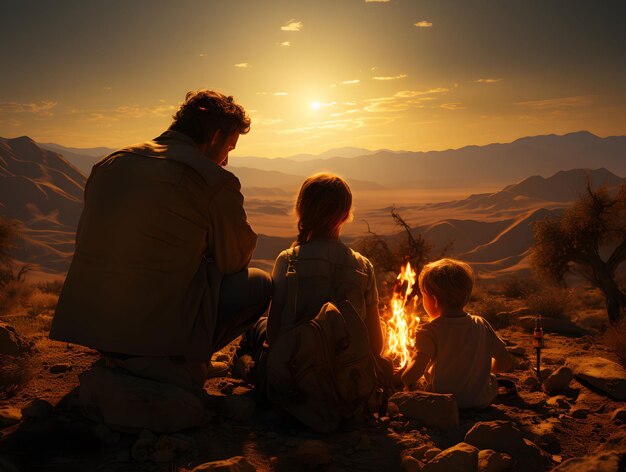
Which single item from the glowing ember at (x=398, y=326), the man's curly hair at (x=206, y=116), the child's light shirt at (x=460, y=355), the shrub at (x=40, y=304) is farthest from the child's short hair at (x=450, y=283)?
the shrub at (x=40, y=304)

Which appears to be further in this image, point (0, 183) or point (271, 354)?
point (0, 183)

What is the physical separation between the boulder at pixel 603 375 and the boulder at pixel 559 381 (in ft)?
0.50

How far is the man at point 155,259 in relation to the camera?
317 centimetres

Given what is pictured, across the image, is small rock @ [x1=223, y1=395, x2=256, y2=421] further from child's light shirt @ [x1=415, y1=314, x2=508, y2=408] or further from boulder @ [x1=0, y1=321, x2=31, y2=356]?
boulder @ [x1=0, y1=321, x2=31, y2=356]

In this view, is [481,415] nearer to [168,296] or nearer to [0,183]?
[168,296]

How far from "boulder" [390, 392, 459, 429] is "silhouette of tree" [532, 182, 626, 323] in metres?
8.67

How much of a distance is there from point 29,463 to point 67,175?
289ft

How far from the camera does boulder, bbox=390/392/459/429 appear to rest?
139 inches

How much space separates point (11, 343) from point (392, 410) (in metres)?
3.52

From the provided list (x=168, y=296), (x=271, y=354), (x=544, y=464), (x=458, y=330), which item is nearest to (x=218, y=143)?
(x=168, y=296)

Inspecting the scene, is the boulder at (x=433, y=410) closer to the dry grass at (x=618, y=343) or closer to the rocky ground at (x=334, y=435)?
the rocky ground at (x=334, y=435)

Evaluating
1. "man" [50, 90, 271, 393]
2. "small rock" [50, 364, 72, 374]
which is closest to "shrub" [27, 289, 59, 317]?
"small rock" [50, 364, 72, 374]

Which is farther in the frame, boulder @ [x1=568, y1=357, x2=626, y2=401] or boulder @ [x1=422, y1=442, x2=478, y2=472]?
boulder @ [x1=568, y1=357, x2=626, y2=401]

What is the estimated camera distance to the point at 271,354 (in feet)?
11.2
